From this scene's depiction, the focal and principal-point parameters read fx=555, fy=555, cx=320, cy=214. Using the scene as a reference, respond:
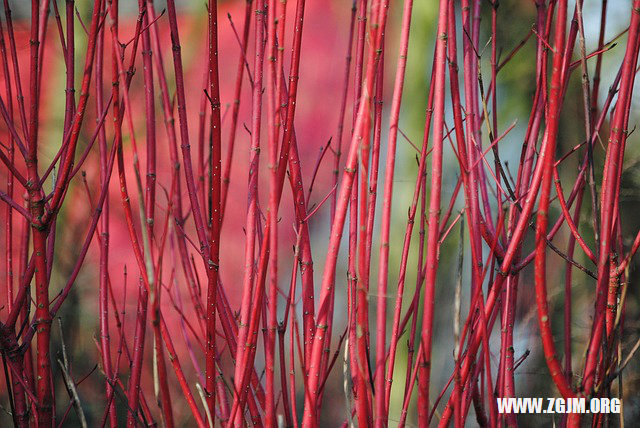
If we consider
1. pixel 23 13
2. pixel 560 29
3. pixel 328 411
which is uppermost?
pixel 23 13

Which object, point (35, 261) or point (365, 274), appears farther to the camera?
point (35, 261)

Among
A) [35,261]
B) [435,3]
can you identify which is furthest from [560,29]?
[435,3]

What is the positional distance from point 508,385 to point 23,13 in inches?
78.2

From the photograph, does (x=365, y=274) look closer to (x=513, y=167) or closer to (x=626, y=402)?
(x=513, y=167)

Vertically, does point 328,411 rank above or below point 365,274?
below

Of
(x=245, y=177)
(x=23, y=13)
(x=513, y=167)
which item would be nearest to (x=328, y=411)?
(x=245, y=177)

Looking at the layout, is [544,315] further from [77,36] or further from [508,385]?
[77,36]

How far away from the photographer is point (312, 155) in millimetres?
1841

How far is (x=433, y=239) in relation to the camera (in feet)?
2.58

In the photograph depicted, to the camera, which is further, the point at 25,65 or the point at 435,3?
the point at 25,65

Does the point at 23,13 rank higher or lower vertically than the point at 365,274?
higher

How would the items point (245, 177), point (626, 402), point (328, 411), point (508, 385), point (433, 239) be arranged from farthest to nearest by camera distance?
point (245, 177) < point (328, 411) < point (626, 402) < point (508, 385) < point (433, 239)

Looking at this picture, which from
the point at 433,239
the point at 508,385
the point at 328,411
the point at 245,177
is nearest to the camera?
the point at 433,239

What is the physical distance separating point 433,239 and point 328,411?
1.14 metres
